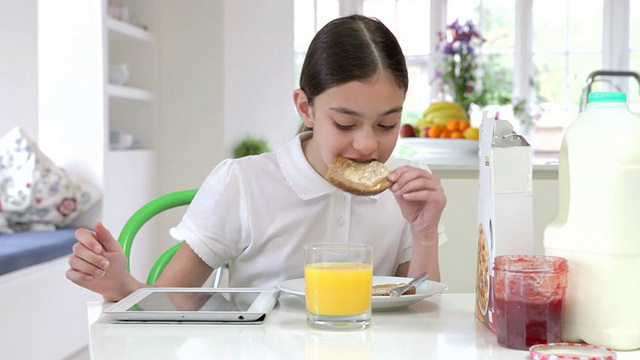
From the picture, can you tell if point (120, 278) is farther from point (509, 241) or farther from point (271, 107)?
point (271, 107)

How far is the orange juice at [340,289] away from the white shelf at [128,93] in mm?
3510

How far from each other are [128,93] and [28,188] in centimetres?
101

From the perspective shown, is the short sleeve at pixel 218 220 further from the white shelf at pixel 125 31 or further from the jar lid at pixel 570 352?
the white shelf at pixel 125 31

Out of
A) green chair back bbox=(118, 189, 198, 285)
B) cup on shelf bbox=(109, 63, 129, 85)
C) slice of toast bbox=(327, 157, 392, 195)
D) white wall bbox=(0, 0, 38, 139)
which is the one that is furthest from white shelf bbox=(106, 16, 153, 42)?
slice of toast bbox=(327, 157, 392, 195)

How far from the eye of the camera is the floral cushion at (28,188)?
3848mm

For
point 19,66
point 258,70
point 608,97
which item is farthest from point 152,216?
point 258,70

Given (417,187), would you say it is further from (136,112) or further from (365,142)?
(136,112)

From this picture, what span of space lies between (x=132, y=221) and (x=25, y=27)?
9.12ft

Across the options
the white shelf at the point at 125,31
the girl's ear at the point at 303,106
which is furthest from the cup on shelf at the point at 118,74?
the girl's ear at the point at 303,106

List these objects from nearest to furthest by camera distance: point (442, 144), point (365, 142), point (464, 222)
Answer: point (365, 142) < point (464, 222) < point (442, 144)

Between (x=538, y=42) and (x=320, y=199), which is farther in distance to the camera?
(x=538, y=42)

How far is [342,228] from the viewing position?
168 centimetres

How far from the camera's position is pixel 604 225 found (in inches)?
40.1

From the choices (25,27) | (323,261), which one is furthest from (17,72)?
(323,261)
